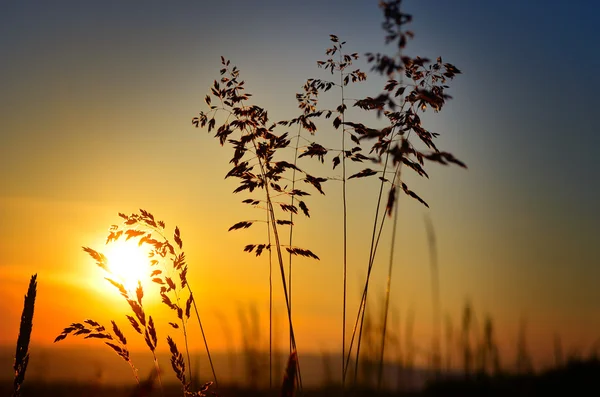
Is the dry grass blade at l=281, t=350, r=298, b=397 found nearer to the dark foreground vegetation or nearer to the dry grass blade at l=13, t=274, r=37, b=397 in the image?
the dry grass blade at l=13, t=274, r=37, b=397

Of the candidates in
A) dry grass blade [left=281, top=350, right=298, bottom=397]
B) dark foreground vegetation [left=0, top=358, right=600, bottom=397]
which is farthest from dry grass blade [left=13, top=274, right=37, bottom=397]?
dark foreground vegetation [left=0, top=358, right=600, bottom=397]

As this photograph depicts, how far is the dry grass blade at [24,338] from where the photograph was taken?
2.37 metres

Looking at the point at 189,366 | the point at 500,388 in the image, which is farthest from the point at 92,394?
the point at 500,388

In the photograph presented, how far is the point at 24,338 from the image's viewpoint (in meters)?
2.40

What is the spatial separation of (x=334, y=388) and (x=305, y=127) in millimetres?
2174

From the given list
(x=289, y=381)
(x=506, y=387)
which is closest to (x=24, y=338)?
(x=289, y=381)

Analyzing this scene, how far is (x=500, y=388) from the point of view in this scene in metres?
4.68

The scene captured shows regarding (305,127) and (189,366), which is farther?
(305,127)

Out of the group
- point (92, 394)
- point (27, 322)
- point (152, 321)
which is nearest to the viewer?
point (27, 322)

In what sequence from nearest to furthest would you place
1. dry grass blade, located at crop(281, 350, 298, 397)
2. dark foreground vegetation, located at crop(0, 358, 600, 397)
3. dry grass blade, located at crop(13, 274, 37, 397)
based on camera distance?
dry grass blade, located at crop(281, 350, 298, 397) → dry grass blade, located at crop(13, 274, 37, 397) → dark foreground vegetation, located at crop(0, 358, 600, 397)

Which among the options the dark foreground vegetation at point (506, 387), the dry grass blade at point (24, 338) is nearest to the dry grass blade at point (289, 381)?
the dry grass blade at point (24, 338)

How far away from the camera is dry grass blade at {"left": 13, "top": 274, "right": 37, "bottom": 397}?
237cm

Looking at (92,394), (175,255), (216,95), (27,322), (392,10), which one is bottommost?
(92,394)

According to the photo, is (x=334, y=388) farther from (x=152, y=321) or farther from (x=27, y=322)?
(x=27, y=322)
